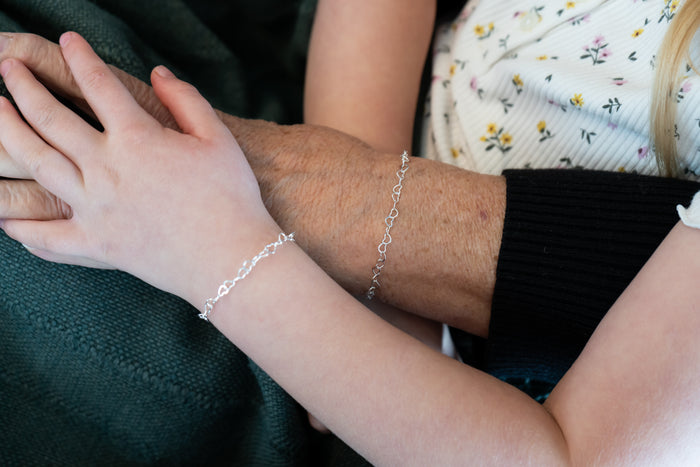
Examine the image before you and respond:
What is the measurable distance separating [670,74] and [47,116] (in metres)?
0.81

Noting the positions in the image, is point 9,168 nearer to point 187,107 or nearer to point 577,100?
point 187,107

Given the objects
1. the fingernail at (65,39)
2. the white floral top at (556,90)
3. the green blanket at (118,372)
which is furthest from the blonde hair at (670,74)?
the fingernail at (65,39)

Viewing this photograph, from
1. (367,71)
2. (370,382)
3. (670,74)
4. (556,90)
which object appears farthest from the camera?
(367,71)

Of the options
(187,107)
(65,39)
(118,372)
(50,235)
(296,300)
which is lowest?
(118,372)

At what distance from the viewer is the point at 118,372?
79 cm

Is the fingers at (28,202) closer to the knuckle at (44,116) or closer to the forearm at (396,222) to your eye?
the knuckle at (44,116)

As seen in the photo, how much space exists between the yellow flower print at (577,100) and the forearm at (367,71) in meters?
0.30

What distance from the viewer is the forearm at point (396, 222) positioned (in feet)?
2.61

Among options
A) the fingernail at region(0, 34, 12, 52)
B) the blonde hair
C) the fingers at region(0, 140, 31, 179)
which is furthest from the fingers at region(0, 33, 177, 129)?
the blonde hair

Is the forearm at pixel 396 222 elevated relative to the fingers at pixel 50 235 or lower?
lower

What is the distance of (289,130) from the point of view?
0.87 metres

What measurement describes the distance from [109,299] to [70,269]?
66 mm

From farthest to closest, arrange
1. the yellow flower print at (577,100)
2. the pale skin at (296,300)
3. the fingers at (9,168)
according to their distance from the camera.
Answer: the yellow flower print at (577,100) → the fingers at (9,168) → the pale skin at (296,300)

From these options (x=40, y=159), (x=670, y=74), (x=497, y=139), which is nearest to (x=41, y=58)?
(x=40, y=159)
